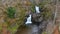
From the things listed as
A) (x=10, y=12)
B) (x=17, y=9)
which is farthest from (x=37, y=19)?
(x=10, y=12)

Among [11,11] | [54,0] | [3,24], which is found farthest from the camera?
[54,0]

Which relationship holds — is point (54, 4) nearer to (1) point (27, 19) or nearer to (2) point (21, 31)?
(1) point (27, 19)

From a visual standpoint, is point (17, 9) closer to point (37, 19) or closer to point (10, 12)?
point (10, 12)

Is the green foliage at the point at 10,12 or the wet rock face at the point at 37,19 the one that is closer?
the green foliage at the point at 10,12

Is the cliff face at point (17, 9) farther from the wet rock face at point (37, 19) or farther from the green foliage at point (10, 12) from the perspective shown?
the wet rock face at point (37, 19)

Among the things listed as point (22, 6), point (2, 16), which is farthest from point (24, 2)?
point (2, 16)

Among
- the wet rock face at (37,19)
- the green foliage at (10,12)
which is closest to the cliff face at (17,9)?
the green foliage at (10,12)

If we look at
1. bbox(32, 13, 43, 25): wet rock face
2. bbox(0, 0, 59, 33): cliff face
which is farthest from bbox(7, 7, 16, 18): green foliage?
bbox(32, 13, 43, 25): wet rock face

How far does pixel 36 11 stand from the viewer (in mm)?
16438

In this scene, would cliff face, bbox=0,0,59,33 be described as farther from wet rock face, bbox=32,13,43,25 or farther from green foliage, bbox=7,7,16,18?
wet rock face, bbox=32,13,43,25

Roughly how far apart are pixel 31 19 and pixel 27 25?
3.48 ft

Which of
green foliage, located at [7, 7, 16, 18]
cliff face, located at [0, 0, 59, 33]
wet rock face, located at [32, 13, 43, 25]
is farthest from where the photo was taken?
wet rock face, located at [32, 13, 43, 25]

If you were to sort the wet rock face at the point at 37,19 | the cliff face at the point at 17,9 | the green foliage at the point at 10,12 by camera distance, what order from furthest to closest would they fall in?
the wet rock face at the point at 37,19, the green foliage at the point at 10,12, the cliff face at the point at 17,9

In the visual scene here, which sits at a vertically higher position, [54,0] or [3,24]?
[54,0]
